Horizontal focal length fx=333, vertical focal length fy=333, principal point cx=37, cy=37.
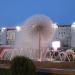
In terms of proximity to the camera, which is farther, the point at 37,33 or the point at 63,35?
the point at 63,35

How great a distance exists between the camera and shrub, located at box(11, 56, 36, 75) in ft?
22.1

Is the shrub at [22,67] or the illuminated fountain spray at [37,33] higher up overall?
the illuminated fountain spray at [37,33]

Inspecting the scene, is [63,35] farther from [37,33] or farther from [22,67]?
[22,67]

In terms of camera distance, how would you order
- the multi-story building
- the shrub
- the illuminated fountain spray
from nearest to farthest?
the shrub → the illuminated fountain spray → the multi-story building

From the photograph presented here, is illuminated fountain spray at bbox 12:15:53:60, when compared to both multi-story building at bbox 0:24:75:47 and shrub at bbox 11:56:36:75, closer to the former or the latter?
shrub at bbox 11:56:36:75

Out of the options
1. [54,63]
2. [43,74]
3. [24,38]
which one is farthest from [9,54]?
[43,74]

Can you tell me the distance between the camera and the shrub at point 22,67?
22.1 feet

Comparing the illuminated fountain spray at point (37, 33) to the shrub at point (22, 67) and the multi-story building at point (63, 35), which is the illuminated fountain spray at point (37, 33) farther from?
the multi-story building at point (63, 35)

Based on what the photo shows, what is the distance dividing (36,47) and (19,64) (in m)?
5.40

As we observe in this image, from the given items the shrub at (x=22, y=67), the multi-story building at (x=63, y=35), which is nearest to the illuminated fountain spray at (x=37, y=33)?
the shrub at (x=22, y=67)

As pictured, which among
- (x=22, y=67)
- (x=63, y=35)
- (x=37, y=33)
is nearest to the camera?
(x=22, y=67)

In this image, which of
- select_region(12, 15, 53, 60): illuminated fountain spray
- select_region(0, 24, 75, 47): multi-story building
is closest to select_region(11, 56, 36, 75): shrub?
select_region(12, 15, 53, 60): illuminated fountain spray

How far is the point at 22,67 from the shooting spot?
6746mm

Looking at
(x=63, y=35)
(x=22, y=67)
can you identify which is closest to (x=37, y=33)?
(x=22, y=67)
